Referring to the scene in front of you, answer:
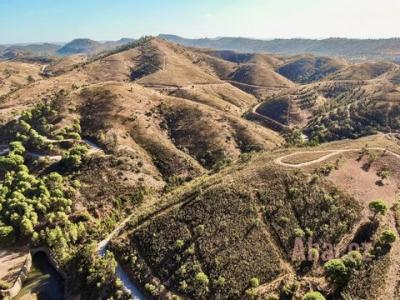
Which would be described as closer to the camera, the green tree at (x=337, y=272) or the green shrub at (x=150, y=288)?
the green tree at (x=337, y=272)

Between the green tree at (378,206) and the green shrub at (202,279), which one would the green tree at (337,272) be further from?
the green shrub at (202,279)

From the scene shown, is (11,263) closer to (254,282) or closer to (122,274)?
(122,274)

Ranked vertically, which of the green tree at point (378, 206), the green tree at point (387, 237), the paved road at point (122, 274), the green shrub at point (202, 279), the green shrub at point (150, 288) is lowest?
the paved road at point (122, 274)

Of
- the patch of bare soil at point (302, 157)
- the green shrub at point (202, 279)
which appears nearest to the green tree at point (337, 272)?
the green shrub at point (202, 279)

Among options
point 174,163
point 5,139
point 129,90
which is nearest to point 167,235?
point 174,163

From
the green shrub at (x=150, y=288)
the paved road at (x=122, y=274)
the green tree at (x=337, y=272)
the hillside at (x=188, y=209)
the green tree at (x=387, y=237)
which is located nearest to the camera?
the green tree at (x=337, y=272)

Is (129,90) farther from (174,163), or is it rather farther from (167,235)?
(167,235)

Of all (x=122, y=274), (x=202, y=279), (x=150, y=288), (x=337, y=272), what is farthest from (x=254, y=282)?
(x=122, y=274)

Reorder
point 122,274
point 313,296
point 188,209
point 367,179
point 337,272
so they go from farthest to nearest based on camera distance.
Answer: point 367,179, point 188,209, point 122,274, point 337,272, point 313,296

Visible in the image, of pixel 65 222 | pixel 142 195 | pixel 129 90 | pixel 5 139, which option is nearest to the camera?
pixel 65 222

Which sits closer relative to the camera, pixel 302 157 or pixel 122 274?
pixel 122 274

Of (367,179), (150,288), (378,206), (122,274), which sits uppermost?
(378,206)
